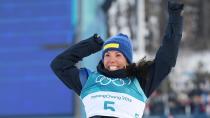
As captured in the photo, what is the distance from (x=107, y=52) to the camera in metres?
3.37

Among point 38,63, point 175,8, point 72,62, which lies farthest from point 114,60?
point 38,63

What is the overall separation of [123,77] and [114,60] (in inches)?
4.1

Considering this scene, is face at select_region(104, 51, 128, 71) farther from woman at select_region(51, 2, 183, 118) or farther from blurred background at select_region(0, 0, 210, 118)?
blurred background at select_region(0, 0, 210, 118)

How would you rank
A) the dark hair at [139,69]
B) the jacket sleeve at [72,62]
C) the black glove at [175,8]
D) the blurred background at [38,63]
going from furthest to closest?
the blurred background at [38,63] → the jacket sleeve at [72,62] → the dark hair at [139,69] → the black glove at [175,8]

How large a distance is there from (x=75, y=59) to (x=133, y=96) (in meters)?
0.45

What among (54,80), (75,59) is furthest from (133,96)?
(54,80)

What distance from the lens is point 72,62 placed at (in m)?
3.54

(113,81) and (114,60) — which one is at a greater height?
(114,60)

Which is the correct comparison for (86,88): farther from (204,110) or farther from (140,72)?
(204,110)

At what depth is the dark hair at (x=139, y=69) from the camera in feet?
11.1

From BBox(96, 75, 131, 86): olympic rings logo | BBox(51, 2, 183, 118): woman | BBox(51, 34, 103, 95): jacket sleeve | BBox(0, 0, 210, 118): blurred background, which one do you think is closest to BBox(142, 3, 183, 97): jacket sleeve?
BBox(51, 2, 183, 118): woman

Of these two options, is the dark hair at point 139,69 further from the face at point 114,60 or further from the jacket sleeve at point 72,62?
the jacket sleeve at point 72,62

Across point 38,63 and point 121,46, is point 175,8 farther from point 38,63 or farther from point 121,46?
point 38,63

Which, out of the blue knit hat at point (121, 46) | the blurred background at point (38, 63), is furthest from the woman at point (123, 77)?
the blurred background at point (38, 63)
